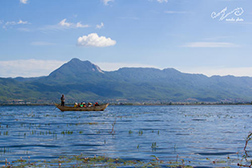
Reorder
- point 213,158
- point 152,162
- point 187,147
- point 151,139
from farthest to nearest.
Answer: point 151,139
point 187,147
point 213,158
point 152,162

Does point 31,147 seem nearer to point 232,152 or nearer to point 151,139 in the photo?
point 151,139

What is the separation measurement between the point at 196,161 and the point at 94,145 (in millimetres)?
11275

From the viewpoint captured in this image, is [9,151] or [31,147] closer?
[9,151]

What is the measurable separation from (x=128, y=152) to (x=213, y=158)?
674 centimetres

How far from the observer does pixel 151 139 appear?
120 ft

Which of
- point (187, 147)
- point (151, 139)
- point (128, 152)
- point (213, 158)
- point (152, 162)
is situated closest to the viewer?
point (152, 162)

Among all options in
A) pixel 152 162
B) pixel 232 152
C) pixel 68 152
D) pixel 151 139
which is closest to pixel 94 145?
pixel 68 152

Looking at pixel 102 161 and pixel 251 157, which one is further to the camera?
pixel 251 157

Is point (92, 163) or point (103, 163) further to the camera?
point (103, 163)

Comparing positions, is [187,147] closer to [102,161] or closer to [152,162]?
[152,162]

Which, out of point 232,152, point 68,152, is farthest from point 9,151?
point 232,152

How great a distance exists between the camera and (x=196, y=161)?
2402cm

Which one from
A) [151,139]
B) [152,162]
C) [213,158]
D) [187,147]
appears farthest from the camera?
[151,139]

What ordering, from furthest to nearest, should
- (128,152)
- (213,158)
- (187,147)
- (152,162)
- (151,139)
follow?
(151,139)
(187,147)
(128,152)
(213,158)
(152,162)
